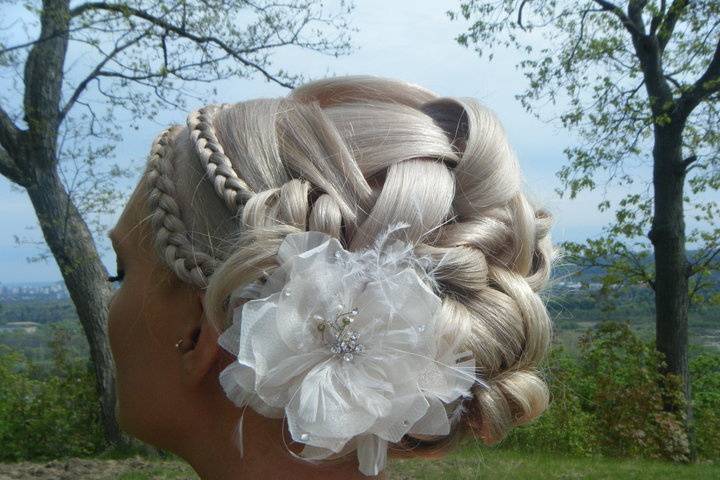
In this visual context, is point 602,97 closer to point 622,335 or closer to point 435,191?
point 622,335

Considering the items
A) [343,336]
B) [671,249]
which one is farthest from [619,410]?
[343,336]

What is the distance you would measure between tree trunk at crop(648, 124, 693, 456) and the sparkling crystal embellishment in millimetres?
11113

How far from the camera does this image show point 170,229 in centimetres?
167

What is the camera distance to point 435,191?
5.34 ft

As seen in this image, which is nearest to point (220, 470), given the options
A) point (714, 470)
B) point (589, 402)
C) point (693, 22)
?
point (714, 470)

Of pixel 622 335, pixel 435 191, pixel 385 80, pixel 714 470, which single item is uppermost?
pixel 385 80

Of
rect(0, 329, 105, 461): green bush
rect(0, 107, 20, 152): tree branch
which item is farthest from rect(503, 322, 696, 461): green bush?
rect(0, 107, 20, 152): tree branch

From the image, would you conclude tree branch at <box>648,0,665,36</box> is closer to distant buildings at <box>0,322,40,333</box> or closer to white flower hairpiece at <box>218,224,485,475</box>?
distant buildings at <box>0,322,40,333</box>

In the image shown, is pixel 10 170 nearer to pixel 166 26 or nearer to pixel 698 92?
pixel 166 26

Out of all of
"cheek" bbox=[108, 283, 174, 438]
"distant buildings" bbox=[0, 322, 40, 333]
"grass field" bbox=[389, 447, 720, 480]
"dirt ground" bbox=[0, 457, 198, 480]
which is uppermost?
"cheek" bbox=[108, 283, 174, 438]

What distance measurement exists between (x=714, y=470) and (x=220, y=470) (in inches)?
365

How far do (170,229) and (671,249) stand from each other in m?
11.3

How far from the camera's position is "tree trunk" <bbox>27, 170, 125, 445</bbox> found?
9.80 meters

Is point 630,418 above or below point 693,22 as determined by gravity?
below
